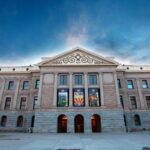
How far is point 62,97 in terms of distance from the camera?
2955 centimetres

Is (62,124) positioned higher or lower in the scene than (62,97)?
lower

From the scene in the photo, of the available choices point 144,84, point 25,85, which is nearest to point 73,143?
point 25,85

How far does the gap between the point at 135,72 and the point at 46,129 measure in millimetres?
24914

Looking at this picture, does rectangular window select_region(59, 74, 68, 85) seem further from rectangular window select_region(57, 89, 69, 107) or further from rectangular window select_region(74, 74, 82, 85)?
rectangular window select_region(74, 74, 82, 85)

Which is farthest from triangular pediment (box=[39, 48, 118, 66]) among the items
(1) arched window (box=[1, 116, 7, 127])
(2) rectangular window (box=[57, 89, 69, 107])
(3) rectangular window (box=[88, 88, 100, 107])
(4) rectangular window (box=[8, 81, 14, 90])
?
(1) arched window (box=[1, 116, 7, 127])

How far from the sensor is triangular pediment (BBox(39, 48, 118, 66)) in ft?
105

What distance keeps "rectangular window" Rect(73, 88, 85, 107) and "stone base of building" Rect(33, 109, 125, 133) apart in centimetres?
120

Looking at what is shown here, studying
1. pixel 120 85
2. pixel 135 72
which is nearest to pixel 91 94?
pixel 120 85

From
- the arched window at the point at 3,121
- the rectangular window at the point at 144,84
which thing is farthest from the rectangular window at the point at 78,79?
the arched window at the point at 3,121

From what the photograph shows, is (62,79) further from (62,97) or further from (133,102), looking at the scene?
(133,102)

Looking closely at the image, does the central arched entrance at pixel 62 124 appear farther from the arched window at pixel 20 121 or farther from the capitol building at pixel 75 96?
the arched window at pixel 20 121

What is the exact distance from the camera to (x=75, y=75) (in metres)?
32.0

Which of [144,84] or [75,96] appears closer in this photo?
[75,96]

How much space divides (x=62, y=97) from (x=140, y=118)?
1811 centimetres
